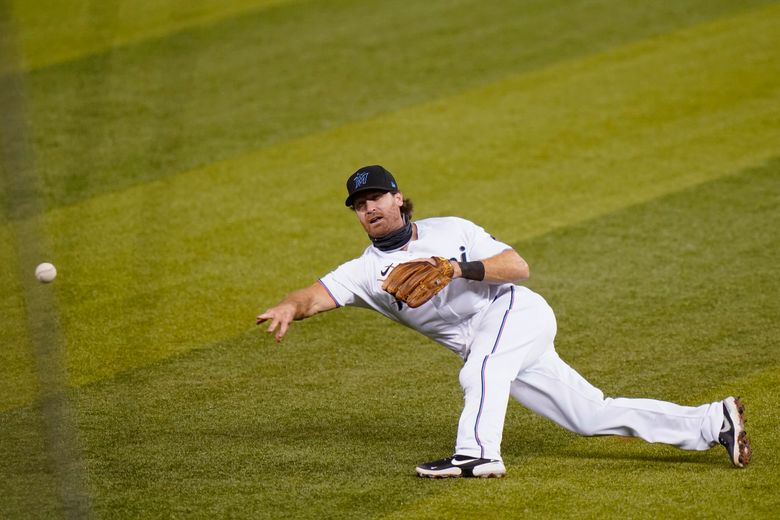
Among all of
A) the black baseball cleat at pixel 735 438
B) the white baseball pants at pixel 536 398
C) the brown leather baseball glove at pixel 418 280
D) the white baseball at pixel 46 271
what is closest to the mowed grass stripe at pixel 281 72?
the white baseball at pixel 46 271

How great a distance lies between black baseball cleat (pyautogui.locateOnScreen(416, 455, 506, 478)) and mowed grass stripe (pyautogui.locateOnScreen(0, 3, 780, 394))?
9.00ft

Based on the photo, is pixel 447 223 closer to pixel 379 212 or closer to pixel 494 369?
pixel 379 212

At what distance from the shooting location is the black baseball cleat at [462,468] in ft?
18.0

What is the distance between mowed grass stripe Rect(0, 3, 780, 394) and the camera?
8797mm

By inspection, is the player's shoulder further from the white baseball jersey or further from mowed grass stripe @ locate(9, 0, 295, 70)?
mowed grass stripe @ locate(9, 0, 295, 70)

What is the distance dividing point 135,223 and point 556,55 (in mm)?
5857

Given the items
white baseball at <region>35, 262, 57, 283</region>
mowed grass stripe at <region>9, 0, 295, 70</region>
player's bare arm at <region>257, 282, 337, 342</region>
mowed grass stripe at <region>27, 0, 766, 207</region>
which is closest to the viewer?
player's bare arm at <region>257, 282, 337, 342</region>

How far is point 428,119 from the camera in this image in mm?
12633

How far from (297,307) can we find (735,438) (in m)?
2.08

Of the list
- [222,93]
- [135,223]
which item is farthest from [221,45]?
[135,223]

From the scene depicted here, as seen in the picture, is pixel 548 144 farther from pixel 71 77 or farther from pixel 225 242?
pixel 71 77

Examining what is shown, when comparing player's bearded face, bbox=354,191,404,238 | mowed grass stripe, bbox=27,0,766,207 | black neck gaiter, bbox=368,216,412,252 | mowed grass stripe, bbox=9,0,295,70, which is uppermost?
mowed grass stripe, bbox=9,0,295,70

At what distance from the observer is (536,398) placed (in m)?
5.82

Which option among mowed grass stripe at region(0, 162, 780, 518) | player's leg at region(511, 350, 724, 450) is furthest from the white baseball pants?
mowed grass stripe at region(0, 162, 780, 518)
